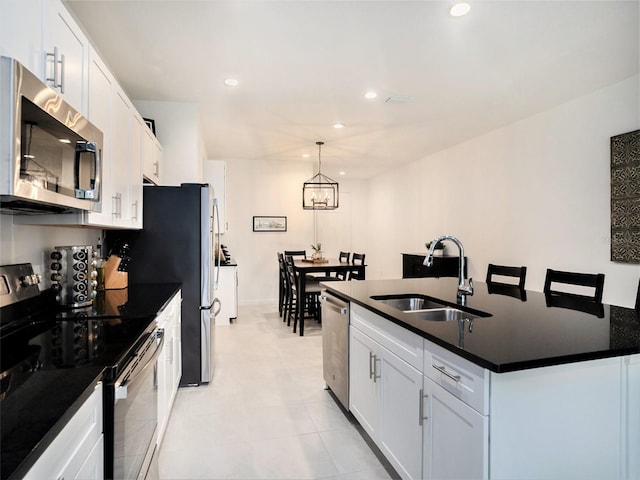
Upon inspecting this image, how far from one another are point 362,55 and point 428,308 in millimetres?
1991

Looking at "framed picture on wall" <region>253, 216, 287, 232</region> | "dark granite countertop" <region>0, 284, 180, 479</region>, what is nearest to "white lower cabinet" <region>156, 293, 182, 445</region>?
"dark granite countertop" <region>0, 284, 180, 479</region>

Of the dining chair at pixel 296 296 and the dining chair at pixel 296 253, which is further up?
the dining chair at pixel 296 253

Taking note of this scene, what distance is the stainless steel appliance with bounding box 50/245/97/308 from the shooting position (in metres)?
1.97

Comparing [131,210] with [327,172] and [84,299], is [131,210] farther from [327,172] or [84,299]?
[327,172]

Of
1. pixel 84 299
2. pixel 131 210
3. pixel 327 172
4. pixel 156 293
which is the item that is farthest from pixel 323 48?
pixel 327 172

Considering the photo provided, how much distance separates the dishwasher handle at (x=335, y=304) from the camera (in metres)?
2.52

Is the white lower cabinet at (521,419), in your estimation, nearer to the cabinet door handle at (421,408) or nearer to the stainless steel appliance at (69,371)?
the cabinet door handle at (421,408)

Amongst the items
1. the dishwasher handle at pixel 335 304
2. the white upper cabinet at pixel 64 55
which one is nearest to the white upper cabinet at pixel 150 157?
the white upper cabinet at pixel 64 55

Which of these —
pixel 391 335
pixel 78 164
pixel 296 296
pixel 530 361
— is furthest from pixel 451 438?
pixel 296 296

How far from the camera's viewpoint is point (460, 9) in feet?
7.35

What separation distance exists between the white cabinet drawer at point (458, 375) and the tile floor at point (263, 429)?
902 millimetres

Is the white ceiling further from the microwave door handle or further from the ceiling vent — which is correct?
the microwave door handle

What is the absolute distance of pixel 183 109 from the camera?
12.7ft

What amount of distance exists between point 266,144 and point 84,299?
160 inches
